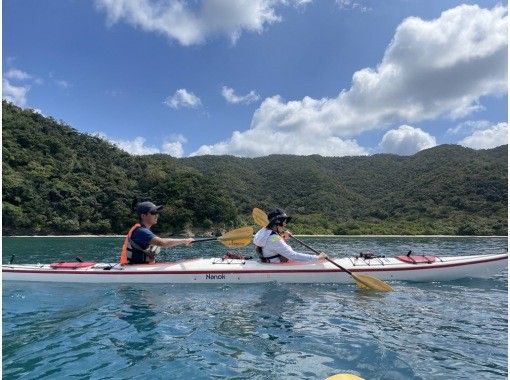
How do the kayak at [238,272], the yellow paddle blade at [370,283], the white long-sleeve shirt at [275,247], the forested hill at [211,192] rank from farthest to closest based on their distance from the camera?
1. the forested hill at [211,192]
2. the white long-sleeve shirt at [275,247]
3. the kayak at [238,272]
4. the yellow paddle blade at [370,283]

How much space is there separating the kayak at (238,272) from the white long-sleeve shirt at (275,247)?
0.19 metres

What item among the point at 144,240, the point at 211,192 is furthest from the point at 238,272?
the point at 211,192

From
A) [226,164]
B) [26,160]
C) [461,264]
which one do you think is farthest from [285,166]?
[461,264]

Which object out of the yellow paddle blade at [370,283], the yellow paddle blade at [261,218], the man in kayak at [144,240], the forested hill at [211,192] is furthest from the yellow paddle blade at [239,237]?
the forested hill at [211,192]

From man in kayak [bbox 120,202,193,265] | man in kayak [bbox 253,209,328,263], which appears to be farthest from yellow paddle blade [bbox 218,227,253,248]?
man in kayak [bbox 120,202,193,265]

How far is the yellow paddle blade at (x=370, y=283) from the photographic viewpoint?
26.5 feet

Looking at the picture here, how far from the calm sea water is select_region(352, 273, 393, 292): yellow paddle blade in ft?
0.86

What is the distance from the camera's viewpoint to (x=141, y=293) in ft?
25.7

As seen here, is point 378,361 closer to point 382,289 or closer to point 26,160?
point 382,289

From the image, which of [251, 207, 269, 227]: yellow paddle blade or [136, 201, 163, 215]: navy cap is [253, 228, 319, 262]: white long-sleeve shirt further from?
[136, 201, 163, 215]: navy cap

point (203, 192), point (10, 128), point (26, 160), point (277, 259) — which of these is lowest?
point (277, 259)

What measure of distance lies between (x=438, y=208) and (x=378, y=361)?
58981 millimetres

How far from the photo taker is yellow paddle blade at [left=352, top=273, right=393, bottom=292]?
809 centimetres

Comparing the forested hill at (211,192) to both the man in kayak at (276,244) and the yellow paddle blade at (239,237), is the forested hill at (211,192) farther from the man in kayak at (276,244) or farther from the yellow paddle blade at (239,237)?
the man in kayak at (276,244)
